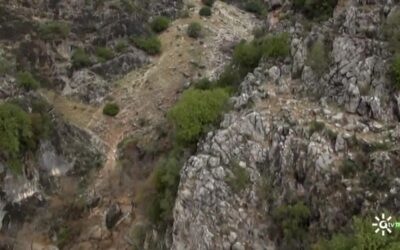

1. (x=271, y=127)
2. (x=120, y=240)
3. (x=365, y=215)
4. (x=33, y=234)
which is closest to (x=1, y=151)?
(x=33, y=234)

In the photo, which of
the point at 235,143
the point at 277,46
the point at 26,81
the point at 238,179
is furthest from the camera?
the point at 26,81

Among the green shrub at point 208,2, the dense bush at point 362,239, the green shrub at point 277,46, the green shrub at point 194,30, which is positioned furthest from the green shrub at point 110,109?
the dense bush at point 362,239

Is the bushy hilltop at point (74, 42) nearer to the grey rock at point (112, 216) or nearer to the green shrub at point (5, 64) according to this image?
the green shrub at point (5, 64)

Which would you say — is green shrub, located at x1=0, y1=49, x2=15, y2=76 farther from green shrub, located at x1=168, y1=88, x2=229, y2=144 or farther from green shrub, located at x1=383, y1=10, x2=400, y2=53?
green shrub, located at x1=383, y1=10, x2=400, y2=53

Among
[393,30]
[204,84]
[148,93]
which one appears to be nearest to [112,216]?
[204,84]

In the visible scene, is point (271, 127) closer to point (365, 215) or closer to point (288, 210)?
point (288, 210)

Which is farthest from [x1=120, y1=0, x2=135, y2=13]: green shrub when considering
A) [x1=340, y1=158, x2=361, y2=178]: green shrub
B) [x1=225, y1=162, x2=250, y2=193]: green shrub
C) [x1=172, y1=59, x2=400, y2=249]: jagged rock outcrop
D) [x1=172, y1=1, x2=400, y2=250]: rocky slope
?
[x1=340, y1=158, x2=361, y2=178]: green shrub

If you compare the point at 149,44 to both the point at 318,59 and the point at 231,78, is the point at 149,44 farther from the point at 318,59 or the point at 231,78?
the point at 318,59
